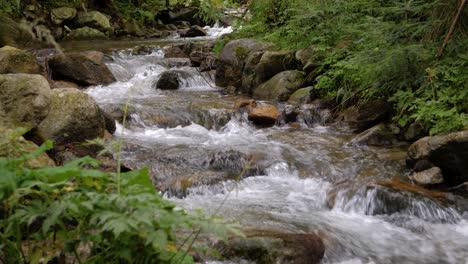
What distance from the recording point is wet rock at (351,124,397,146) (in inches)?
273

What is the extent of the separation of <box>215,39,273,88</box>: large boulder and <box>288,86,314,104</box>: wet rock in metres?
2.01

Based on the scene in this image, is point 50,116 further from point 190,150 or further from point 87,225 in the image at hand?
point 87,225

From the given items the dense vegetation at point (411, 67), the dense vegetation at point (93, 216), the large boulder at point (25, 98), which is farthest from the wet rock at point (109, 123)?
the dense vegetation at point (93, 216)

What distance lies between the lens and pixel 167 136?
Answer: 771 centimetres

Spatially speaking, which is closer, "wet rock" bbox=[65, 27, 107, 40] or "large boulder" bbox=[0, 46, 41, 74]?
"large boulder" bbox=[0, 46, 41, 74]

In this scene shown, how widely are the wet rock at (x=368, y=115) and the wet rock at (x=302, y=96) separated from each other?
4.07 feet

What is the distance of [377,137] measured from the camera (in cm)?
701

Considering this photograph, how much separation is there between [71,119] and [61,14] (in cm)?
1333

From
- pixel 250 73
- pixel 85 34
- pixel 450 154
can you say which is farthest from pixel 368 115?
pixel 85 34

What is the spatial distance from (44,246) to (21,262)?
0.12 m

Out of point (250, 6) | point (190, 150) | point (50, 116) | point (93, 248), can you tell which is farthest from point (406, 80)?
point (250, 6)

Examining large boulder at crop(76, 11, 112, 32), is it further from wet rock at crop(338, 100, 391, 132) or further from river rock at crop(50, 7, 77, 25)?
wet rock at crop(338, 100, 391, 132)

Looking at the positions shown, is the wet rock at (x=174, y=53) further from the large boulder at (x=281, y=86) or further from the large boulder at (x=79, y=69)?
the large boulder at (x=281, y=86)

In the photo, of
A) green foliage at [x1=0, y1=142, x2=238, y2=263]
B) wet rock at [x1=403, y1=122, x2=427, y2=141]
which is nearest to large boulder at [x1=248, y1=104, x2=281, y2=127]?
wet rock at [x1=403, y1=122, x2=427, y2=141]
